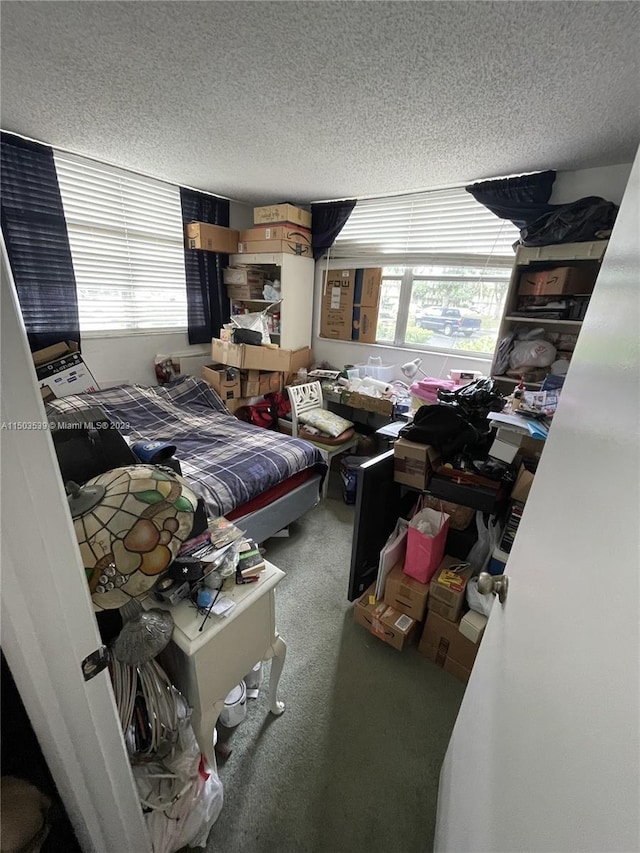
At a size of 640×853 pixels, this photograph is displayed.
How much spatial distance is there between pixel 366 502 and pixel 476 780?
1.01 metres

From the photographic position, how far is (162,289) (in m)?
3.35

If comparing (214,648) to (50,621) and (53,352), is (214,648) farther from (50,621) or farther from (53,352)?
(53,352)

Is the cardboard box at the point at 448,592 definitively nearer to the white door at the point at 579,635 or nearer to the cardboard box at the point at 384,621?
the cardboard box at the point at 384,621

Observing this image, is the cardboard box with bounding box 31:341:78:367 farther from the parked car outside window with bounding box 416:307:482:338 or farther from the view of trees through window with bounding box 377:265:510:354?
the parked car outside window with bounding box 416:307:482:338

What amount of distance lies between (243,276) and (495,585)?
365 cm

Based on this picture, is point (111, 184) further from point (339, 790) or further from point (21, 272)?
point (339, 790)

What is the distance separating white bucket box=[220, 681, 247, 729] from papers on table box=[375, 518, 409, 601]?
2.51ft

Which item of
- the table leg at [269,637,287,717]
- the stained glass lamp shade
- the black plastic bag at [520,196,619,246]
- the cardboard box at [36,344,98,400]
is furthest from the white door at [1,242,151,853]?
the black plastic bag at [520,196,619,246]

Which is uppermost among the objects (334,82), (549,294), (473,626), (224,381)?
(334,82)

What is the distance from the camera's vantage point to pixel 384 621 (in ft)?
5.40

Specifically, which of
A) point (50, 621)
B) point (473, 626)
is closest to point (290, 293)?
point (473, 626)

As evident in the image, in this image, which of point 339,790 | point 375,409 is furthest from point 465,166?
point 339,790

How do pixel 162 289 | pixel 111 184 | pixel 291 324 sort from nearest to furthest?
pixel 111 184 < pixel 162 289 < pixel 291 324

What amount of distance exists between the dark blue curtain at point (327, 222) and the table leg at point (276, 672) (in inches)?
137
